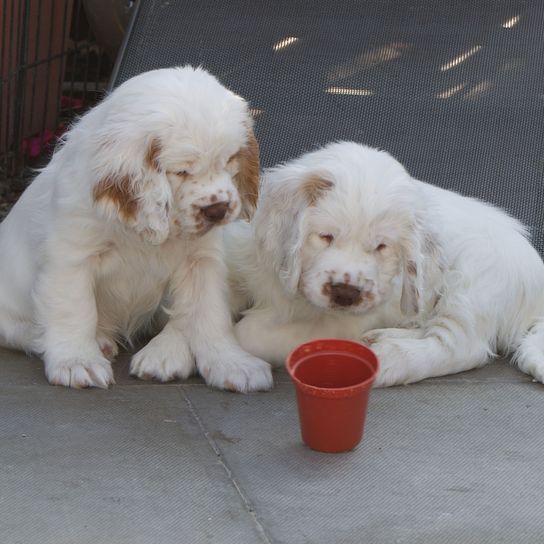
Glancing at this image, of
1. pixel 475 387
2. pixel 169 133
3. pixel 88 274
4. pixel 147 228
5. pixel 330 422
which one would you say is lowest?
pixel 475 387

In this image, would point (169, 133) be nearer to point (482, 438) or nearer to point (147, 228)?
point (147, 228)

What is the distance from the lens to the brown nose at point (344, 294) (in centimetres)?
380

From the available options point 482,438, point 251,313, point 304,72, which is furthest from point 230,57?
point 482,438

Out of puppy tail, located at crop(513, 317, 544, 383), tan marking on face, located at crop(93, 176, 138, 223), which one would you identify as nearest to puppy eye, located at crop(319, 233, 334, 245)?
tan marking on face, located at crop(93, 176, 138, 223)

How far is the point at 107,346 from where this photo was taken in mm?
4445

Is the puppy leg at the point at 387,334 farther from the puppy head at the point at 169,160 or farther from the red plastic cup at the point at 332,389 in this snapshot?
the puppy head at the point at 169,160

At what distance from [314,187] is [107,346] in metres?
1.15

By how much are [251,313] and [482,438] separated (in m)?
1.17

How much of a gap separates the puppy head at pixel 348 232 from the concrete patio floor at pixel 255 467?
46 centimetres

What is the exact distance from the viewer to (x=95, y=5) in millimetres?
6984

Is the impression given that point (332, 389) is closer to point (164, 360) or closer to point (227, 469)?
point (227, 469)

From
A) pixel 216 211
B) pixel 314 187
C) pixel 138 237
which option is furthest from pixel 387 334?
pixel 138 237

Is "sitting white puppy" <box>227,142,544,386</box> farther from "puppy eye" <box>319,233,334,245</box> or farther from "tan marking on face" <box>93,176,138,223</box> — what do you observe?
"tan marking on face" <box>93,176,138,223</box>

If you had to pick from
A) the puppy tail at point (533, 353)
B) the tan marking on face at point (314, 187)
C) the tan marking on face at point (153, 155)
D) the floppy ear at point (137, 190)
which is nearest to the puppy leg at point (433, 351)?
the puppy tail at point (533, 353)
